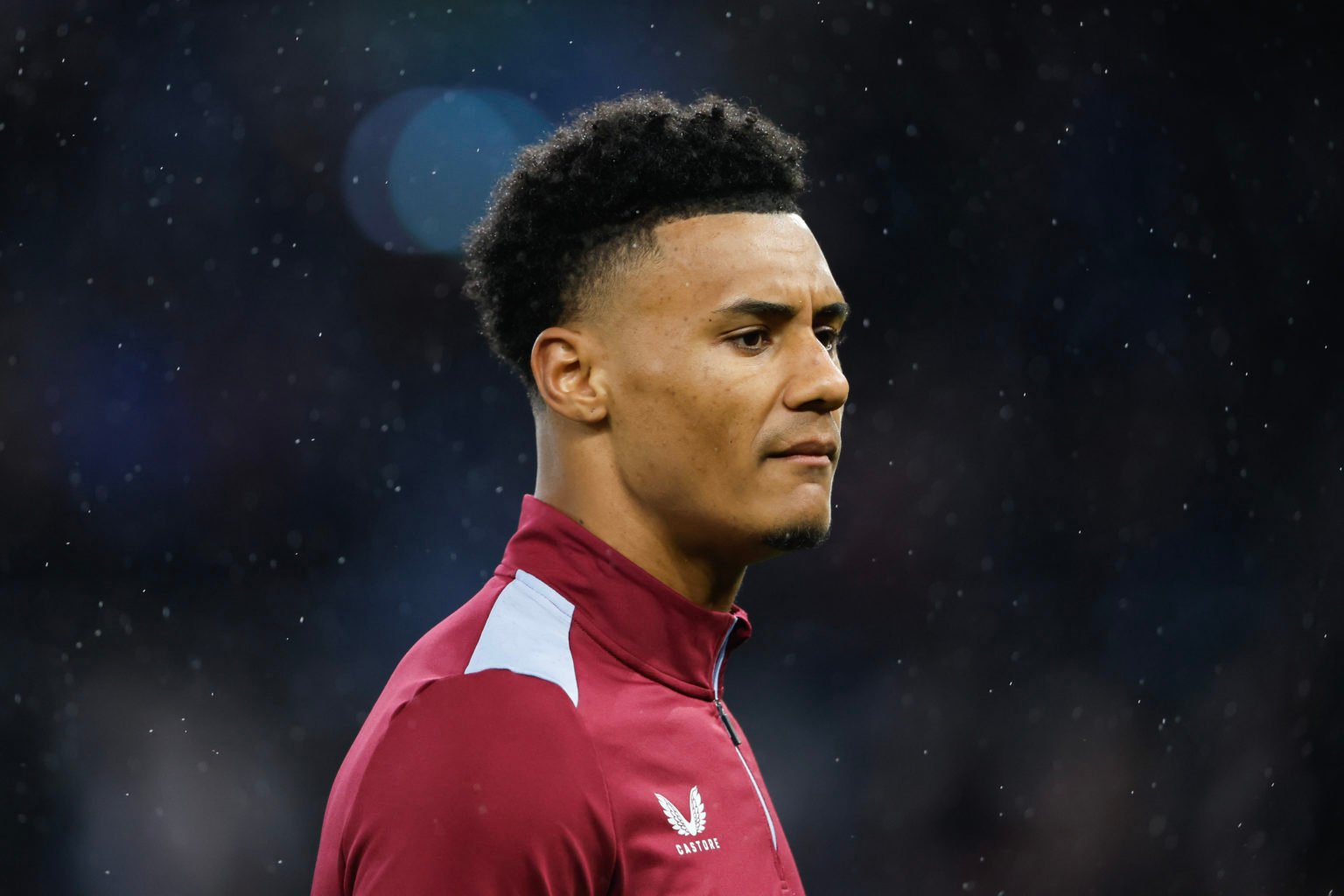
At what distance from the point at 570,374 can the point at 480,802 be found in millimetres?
763

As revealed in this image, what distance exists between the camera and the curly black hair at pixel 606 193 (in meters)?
2.27

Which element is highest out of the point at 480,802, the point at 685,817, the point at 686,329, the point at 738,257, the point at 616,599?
the point at 738,257

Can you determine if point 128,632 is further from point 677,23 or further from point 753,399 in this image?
point 753,399

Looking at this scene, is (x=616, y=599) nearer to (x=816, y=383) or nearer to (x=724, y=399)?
(x=724, y=399)

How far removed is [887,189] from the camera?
22.3ft

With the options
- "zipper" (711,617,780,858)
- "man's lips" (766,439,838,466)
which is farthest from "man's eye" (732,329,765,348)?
"zipper" (711,617,780,858)

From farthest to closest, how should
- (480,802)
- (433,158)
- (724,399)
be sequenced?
(433,158), (724,399), (480,802)

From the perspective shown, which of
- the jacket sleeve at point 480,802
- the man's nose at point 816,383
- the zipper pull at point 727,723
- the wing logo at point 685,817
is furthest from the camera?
the zipper pull at point 727,723

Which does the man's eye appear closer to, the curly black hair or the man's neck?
the curly black hair

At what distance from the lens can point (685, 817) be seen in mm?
1941

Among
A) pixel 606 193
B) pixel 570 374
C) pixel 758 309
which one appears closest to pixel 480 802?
pixel 570 374

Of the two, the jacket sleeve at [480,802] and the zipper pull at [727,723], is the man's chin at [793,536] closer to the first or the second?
the zipper pull at [727,723]

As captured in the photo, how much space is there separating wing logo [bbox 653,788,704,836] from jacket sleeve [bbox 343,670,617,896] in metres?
0.12

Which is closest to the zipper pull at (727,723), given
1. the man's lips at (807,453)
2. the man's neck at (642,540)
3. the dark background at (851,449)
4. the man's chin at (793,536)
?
the man's neck at (642,540)
